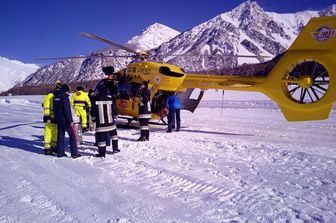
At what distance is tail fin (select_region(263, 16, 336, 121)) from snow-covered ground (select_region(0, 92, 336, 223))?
98 cm

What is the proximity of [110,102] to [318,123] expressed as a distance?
8.10m

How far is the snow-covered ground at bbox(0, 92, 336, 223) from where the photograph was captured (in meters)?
4.04

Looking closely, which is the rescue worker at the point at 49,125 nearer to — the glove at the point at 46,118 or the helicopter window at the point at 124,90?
the glove at the point at 46,118

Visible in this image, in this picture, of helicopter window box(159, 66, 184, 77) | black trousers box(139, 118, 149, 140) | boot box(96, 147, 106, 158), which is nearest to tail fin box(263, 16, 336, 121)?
helicopter window box(159, 66, 184, 77)

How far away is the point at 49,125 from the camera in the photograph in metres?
7.68

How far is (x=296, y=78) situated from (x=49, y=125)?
22.2 ft

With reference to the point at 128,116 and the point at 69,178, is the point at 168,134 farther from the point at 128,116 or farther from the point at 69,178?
the point at 69,178

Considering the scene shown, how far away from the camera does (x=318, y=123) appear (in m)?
11.3

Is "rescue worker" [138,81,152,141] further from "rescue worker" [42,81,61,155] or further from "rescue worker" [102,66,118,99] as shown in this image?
"rescue worker" [102,66,118,99]

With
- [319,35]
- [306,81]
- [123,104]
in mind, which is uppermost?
[319,35]

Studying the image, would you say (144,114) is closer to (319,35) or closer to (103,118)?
(103,118)

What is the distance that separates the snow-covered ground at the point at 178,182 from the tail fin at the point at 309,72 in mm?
980

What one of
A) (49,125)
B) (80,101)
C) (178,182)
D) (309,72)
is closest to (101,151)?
(49,125)

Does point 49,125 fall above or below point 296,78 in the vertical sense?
below
